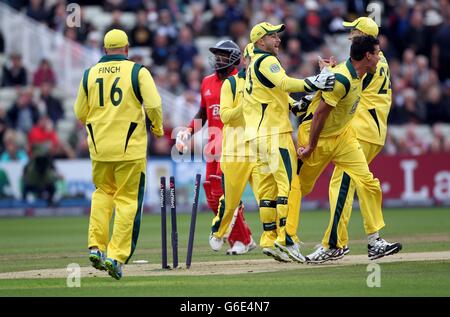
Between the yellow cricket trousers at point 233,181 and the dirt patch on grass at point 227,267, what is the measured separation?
0.85 metres

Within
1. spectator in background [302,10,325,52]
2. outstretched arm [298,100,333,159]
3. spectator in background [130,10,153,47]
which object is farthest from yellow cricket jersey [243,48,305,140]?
spectator in background [302,10,325,52]

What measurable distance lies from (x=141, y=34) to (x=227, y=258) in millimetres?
15232

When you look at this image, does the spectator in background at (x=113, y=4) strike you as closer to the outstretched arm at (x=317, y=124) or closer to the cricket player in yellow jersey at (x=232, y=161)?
the cricket player in yellow jersey at (x=232, y=161)

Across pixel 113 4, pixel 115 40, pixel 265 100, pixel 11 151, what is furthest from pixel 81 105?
pixel 113 4

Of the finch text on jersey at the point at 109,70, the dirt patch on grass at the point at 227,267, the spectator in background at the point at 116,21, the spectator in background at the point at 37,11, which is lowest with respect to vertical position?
the dirt patch on grass at the point at 227,267

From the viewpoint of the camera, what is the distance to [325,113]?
13.7 metres

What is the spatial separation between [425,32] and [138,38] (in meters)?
7.80

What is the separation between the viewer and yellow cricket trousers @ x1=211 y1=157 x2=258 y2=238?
1552 cm

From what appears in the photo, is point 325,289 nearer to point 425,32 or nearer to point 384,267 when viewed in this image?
point 384,267

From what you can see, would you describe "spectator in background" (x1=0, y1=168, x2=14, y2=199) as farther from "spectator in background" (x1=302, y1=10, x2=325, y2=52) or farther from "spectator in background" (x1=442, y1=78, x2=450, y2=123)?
"spectator in background" (x1=442, y1=78, x2=450, y2=123)

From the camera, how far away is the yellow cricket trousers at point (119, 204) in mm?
12906

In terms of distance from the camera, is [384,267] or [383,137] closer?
[384,267]

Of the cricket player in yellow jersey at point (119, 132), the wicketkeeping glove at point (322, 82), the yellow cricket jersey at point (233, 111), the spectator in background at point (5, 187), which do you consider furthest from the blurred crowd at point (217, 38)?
the wicketkeeping glove at point (322, 82)

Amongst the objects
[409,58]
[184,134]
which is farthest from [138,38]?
[184,134]
